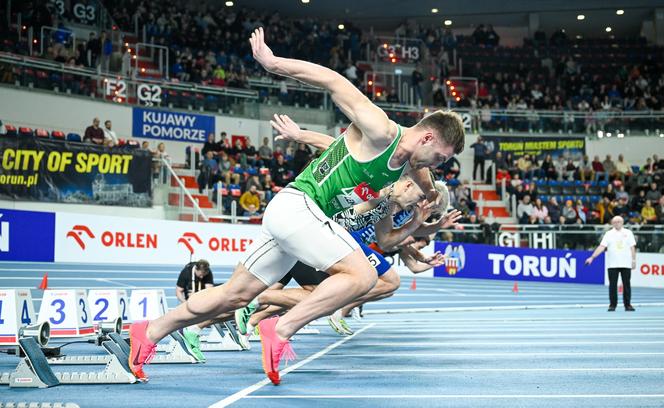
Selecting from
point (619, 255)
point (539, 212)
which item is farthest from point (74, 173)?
point (539, 212)

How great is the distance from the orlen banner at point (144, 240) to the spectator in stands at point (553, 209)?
33.9 ft

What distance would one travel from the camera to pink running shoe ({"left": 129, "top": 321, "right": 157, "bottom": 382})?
554cm

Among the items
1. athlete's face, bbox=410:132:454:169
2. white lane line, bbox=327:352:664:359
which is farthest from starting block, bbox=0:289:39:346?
athlete's face, bbox=410:132:454:169

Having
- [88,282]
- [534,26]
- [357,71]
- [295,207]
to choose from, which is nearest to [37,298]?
[88,282]

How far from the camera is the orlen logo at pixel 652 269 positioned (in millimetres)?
24625

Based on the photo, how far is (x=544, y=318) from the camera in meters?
14.1

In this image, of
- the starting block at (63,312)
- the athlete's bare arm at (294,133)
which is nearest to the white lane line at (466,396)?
the athlete's bare arm at (294,133)

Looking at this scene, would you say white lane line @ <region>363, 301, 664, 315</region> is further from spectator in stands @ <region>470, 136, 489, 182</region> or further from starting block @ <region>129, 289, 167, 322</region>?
spectator in stands @ <region>470, 136, 489, 182</region>

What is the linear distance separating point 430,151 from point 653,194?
80.5 feet

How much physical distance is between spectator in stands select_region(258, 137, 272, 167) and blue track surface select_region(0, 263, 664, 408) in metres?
11.7

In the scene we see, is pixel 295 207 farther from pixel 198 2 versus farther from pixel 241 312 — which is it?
pixel 198 2

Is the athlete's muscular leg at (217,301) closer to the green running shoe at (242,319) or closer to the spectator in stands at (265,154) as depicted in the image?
the green running shoe at (242,319)

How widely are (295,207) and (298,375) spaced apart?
4.87 ft

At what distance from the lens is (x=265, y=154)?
85.3 feet
